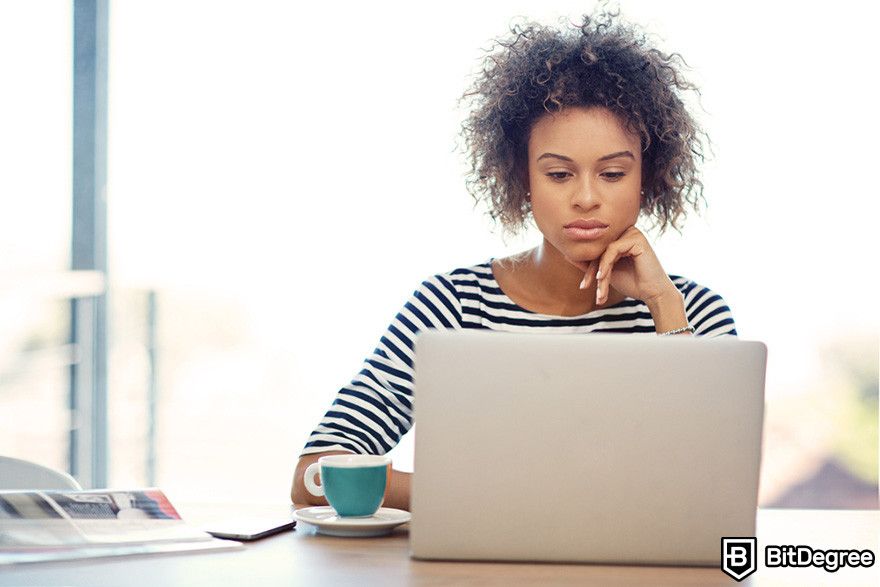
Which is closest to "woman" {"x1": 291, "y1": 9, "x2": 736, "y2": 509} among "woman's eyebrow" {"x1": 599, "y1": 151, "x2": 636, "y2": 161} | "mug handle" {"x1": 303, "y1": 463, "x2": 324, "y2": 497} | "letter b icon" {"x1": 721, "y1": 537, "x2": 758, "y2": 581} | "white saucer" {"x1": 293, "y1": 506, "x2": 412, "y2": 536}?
"woman's eyebrow" {"x1": 599, "y1": 151, "x2": 636, "y2": 161}

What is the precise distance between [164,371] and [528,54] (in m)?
2.62

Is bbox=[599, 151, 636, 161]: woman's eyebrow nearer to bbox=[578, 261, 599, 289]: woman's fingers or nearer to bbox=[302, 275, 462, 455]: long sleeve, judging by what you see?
bbox=[578, 261, 599, 289]: woman's fingers

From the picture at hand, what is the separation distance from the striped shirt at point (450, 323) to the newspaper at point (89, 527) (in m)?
0.46

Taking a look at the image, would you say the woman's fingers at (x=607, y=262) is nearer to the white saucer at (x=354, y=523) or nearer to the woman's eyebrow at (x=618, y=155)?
the woman's eyebrow at (x=618, y=155)

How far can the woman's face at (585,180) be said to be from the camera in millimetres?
1607

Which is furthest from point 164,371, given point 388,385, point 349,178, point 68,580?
point 68,580

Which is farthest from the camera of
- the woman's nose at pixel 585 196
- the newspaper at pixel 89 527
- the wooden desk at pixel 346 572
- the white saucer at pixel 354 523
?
the woman's nose at pixel 585 196

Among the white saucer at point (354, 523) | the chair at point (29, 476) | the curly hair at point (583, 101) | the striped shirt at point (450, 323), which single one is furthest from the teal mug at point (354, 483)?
the curly hair at point (583, 101)

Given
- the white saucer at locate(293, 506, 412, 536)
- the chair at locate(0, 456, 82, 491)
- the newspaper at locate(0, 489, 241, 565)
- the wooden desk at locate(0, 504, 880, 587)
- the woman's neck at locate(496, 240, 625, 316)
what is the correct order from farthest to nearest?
the woman's neck at locate(496, 240, 625, 316) < the chair at locate(0, 456, 82, 491) < the white saucer at locate(293, 506, 412, 536) < the newspaper at locate(0, 489, 241, 565) < the wooden desk at locate(0, 504, 880, 587)

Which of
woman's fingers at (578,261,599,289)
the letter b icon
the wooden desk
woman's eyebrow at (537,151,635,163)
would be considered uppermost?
woman's eyebrow at (537,151,635,163)

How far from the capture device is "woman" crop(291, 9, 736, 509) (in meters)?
1.62

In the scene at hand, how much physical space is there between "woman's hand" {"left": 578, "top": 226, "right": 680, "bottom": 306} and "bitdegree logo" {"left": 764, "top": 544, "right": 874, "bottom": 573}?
1.85ft

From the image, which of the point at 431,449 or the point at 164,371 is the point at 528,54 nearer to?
the point at 431,449

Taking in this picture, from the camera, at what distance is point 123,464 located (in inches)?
147
